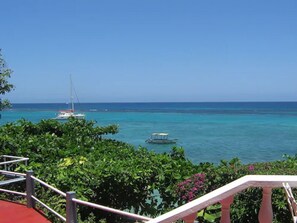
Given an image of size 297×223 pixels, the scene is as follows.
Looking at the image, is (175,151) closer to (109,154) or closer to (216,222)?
(109,154)

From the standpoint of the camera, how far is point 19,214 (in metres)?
6.94

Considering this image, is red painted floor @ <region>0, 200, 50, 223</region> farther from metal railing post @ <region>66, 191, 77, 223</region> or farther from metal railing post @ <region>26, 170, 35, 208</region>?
metal railing post @ <region>66, 191, 77, 223</region>

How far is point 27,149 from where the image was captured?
10.2m

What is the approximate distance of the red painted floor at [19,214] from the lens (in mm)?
6555

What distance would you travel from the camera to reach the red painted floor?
6555 mm

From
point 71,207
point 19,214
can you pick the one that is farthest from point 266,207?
point 19,214

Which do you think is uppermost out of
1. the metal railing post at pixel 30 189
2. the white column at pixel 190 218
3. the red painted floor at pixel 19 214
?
the white column at pixel 190 218

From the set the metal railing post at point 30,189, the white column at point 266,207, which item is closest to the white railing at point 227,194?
the white column at point 266,207

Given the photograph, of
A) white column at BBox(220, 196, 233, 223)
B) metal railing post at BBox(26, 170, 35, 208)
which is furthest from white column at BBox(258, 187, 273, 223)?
metal railing post at BBox(26, 170, 35, 208)

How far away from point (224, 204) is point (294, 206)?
0.57m

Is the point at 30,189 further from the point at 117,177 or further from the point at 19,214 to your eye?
the point at 117,177

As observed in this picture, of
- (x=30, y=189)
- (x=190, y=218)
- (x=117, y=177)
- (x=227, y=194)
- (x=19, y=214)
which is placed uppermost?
(x=227, y=194)

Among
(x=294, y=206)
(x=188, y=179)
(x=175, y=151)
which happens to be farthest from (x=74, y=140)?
(x=294, y=206)

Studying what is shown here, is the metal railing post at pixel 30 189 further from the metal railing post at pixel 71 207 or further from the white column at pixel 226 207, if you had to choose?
the white column at pixel 226 207
